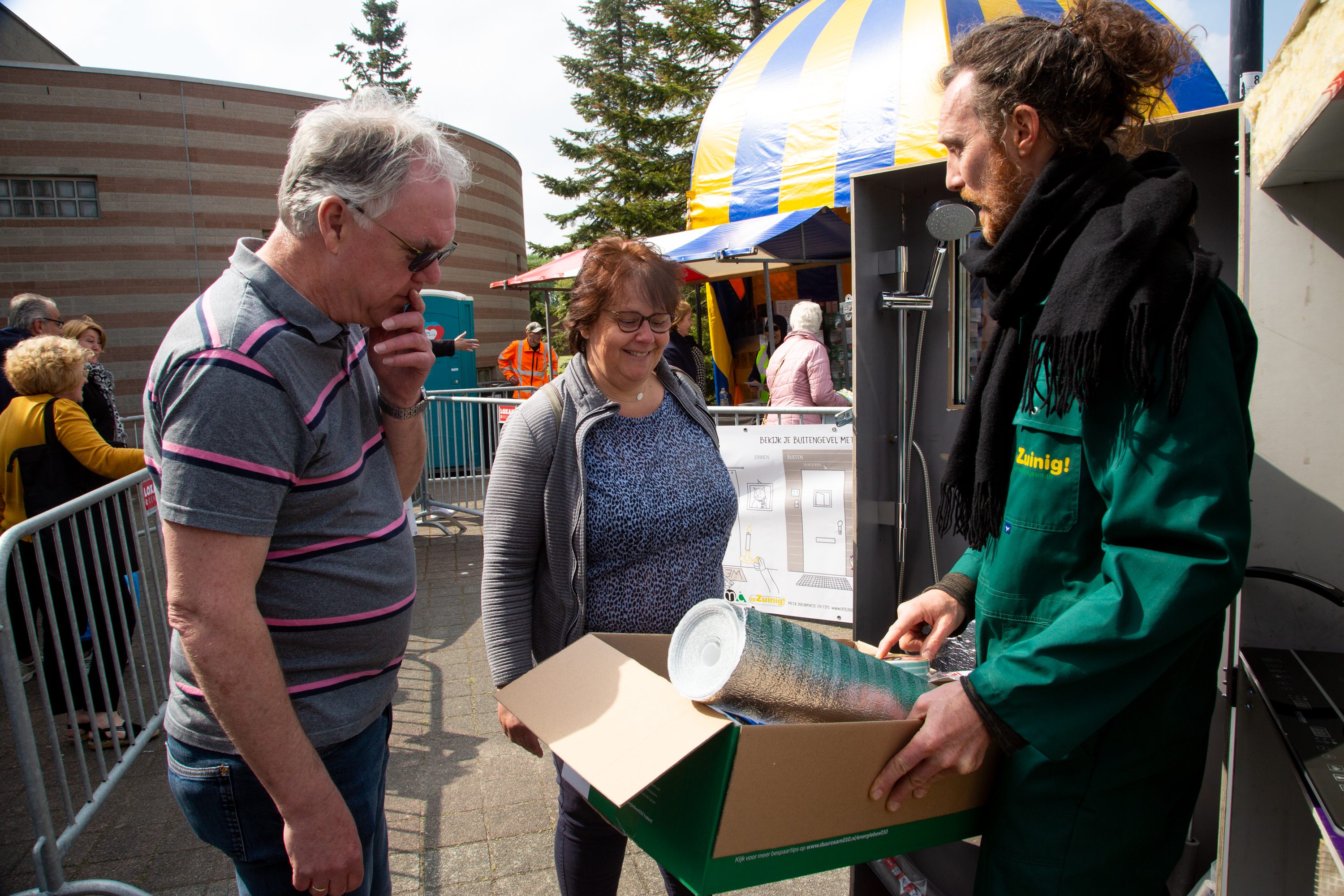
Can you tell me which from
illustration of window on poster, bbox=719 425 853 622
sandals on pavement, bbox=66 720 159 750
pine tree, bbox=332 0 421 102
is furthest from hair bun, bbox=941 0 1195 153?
pine tree, bbox=332 0 421 102

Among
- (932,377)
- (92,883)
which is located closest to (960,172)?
(932,377)

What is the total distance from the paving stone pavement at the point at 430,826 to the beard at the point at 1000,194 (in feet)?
7.33

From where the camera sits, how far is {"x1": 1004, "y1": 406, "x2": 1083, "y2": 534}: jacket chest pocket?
4.20ft

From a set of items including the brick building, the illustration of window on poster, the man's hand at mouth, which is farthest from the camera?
the brick building

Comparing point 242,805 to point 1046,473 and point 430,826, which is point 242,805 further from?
point 430,826

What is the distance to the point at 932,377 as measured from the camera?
3299 mm

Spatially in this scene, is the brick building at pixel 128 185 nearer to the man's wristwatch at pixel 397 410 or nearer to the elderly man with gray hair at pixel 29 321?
the elderly man with gray hair at pixel 29 321

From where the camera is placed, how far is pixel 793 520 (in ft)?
16.5

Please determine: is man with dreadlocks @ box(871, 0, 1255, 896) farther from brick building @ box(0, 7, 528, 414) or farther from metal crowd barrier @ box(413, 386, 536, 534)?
brick building @ box(0, 7, 528, 414)

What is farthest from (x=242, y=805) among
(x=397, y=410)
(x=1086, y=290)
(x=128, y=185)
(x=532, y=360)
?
(x=128, y=185)

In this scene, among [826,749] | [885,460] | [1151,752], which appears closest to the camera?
[826,749]

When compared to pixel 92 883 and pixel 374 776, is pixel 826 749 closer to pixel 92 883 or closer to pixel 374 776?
pixel 374 776

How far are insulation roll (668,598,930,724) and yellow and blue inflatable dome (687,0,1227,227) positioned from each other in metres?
7.15

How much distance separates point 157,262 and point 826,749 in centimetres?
2185
